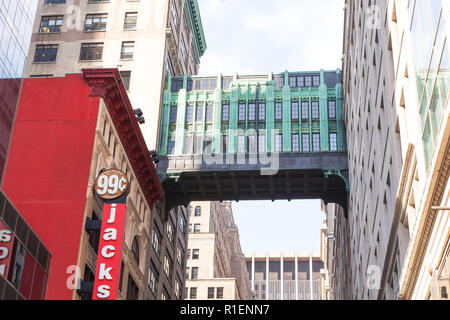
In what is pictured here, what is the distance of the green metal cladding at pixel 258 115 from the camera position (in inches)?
2623

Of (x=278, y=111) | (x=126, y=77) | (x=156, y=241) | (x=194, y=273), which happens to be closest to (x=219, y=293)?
(x=194, y=273)

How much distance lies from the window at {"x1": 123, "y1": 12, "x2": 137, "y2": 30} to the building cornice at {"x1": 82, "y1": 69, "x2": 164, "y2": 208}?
19.9 m

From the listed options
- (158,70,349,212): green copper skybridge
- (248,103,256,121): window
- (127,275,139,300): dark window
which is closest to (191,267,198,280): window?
(158,70,349,212): green copper skybridge

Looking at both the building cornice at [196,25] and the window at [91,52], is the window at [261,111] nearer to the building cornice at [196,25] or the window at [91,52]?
the window at [91,52]

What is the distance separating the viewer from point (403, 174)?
3170 cm

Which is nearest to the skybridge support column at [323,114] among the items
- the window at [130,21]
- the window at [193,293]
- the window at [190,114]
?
the window at [190,114]

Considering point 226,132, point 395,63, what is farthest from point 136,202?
point 395,63

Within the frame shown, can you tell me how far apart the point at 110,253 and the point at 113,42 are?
3420cm

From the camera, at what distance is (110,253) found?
46781mm

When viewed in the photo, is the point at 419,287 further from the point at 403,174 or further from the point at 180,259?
the point at 180,259

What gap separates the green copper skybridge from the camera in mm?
65562

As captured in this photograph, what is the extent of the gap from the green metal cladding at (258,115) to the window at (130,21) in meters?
9.50

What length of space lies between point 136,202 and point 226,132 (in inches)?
451

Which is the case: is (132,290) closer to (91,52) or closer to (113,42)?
(91,52)
